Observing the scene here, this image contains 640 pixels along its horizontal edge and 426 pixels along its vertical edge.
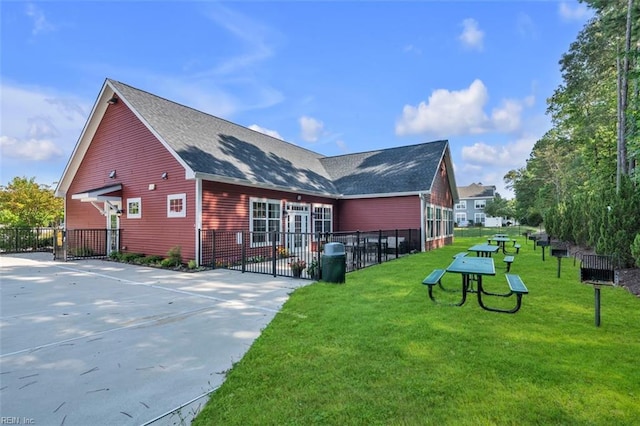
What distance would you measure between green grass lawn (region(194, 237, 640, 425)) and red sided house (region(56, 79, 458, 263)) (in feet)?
17.1

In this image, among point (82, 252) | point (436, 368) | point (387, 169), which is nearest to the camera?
point (436, 368)

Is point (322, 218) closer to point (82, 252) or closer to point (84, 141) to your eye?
point (82, 252)

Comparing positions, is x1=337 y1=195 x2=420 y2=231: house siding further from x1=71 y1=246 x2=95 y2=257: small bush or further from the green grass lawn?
x1=71 y1=246 x2=95 y2=257: small bush

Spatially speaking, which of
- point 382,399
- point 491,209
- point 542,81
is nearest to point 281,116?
point 542,81

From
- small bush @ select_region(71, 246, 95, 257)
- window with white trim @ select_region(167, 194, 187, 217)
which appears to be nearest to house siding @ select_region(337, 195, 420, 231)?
window with white trim @ select_region(167, 194, 187, 217)

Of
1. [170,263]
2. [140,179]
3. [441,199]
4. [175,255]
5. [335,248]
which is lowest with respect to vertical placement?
[170,263]

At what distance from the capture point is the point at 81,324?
197 inches

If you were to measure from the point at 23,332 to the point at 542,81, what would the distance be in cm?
2989

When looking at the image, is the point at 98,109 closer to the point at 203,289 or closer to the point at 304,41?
the point at 304,41

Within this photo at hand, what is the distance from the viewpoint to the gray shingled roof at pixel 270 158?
40.6 ft

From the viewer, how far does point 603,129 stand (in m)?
18.3

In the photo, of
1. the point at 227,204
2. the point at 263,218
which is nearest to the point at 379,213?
the point at 263,218

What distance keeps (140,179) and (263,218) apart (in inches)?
217

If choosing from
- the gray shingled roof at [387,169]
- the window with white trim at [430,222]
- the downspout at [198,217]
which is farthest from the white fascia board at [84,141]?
the window with white trim at [430,222]
